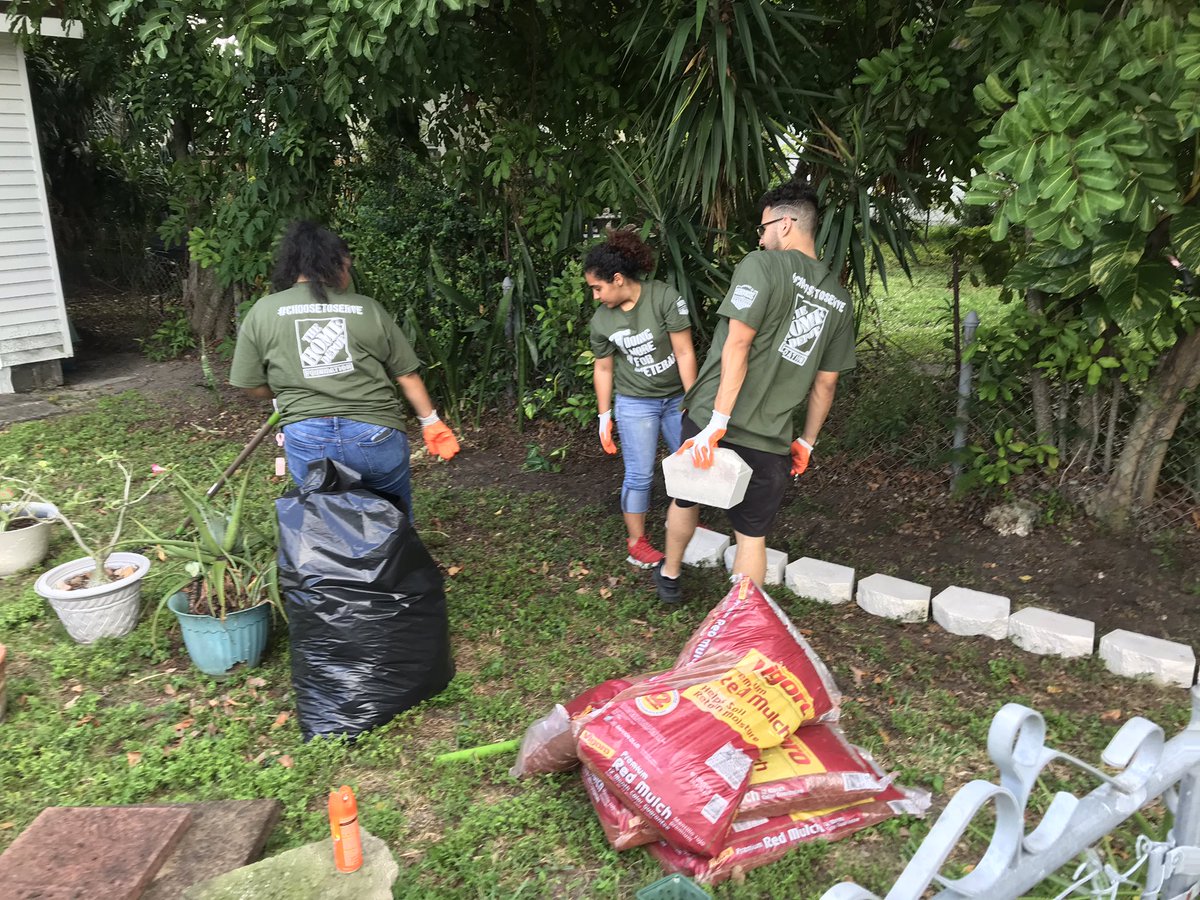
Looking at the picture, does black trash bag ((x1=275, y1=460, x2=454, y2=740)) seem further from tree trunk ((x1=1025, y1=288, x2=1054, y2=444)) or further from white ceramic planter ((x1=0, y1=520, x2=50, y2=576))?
tree trunk ((x1=1025, y1=288, x2=1054, y2=444))

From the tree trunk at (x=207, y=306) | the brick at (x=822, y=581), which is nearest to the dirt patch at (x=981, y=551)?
the brick at (x=822, y=581)

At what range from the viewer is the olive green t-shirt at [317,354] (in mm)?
3254

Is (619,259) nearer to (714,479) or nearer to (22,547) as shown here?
(714,479)

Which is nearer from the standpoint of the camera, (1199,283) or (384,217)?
(1199,283)

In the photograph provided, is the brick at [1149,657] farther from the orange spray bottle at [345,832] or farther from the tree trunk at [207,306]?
the tree trunk at [207,306]

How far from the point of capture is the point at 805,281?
10.5ft

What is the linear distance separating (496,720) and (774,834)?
1114mm

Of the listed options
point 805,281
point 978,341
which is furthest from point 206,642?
point 978,341

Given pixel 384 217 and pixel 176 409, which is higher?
pixel 384 217

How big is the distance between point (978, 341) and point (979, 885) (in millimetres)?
3640

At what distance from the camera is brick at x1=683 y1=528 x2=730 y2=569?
4309mm

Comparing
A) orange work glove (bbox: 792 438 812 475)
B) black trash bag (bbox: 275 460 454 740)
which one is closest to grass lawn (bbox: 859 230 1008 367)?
orange work glove (bbox: 792 438 812 475)

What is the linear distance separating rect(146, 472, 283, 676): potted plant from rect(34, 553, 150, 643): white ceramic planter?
25cm

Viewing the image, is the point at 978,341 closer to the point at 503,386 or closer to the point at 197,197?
the point at 503,386
